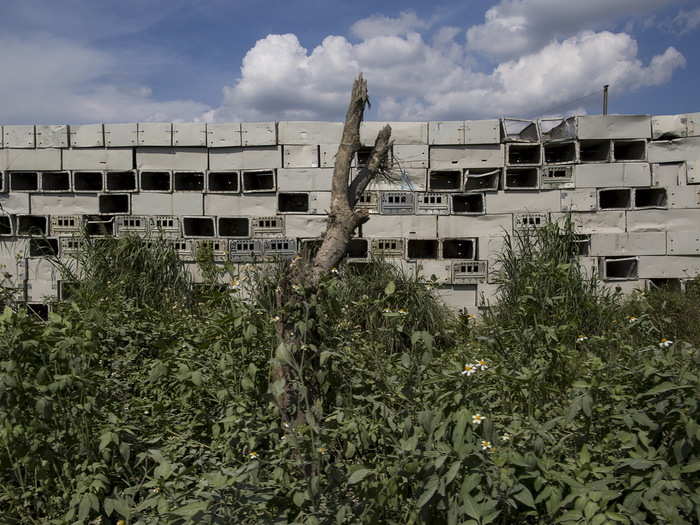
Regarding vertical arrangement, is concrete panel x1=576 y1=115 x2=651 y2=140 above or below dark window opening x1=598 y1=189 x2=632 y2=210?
above

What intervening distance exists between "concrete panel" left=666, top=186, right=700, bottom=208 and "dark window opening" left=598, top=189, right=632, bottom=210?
1.63ft

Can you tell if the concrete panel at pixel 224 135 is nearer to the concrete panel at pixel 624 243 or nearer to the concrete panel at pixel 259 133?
the concrete panel at pixel 259 133

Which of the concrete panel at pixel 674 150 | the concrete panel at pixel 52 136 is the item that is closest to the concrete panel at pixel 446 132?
the concrete panel at pixel 674 150

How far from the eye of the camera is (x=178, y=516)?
75.9 inches

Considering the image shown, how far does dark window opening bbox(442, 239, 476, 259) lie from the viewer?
24.7 feet

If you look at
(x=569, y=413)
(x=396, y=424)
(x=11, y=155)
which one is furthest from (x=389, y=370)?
(x=11, y=155)

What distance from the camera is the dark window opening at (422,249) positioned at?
24.1 feet

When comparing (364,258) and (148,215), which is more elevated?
(148,215)

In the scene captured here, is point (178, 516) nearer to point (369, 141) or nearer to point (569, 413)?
point (569, 413)

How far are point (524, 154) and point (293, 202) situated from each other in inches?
132

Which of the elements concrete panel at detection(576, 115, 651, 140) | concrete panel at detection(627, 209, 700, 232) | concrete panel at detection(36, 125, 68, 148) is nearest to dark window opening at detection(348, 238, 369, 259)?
concrete panel at detection(576, 115, 651, 140)

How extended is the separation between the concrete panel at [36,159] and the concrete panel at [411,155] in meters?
4.66

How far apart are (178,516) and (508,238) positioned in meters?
5.67

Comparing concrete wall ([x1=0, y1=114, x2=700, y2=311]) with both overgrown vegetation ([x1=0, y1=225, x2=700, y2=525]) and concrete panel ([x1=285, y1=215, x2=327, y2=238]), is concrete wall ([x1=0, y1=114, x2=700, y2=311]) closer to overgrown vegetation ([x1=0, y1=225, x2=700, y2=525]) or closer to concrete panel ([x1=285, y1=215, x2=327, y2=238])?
concrete panel ([x1=285, y1=215, x2=327, y2=238])
